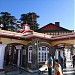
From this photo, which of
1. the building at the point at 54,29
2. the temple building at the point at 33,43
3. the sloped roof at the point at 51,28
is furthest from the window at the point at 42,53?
the sloped roof at the point at 51,28

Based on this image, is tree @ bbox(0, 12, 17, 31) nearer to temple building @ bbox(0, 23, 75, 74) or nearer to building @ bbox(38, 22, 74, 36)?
building @ bbox(38, 22, 74, 36)

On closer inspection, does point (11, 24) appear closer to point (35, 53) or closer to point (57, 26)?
point (57, 26)

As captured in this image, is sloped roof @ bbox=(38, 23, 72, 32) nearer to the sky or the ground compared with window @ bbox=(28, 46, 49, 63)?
nearer to the sky

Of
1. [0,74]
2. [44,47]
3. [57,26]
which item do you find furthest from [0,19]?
[0,74]

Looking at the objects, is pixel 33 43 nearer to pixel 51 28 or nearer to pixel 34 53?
pixel 34 53

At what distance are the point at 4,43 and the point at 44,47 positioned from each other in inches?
204

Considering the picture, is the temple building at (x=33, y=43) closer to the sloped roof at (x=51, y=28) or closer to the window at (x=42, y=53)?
the window at (x=42, y=53)

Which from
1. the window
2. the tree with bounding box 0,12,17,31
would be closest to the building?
the window

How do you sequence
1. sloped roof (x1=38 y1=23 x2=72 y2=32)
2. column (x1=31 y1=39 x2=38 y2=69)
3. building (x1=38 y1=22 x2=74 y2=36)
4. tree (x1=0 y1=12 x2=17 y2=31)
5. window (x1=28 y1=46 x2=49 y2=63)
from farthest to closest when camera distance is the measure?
tree (x1=0 y1=12 x2=17 y2=31)
sloped roof (x1=38 y1=23 x2=72 y2=32)
building (x1=38 y1=22 x2=74 y2=36)
window (x1=28 y1=46 x2=49 y2=63)
column (x1=31 y1=39 x2=38 y2=69)

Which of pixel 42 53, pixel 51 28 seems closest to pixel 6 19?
pixel 51 28

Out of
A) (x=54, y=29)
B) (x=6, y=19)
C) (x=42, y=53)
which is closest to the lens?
(x=42, y=53)

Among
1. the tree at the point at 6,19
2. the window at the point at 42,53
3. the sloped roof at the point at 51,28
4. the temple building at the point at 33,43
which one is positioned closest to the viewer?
the temple building at the point at 33,43

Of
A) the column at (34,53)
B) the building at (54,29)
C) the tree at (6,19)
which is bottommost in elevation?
the column at (34,53)

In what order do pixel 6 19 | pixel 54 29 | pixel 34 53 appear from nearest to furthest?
pixel 34 53 → pixel 54 29 → pixel 6 19
